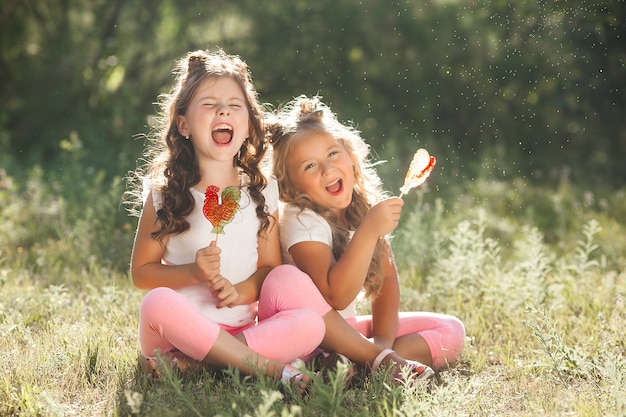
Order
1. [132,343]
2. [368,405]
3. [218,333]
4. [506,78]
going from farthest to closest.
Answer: [506,78] → [132,343] → [218,333] → [368,405]

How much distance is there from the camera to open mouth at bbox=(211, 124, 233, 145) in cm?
282

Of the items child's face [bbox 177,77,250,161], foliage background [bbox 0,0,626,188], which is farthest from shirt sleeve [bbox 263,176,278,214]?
foliage background [bbox 0,0,626,188]

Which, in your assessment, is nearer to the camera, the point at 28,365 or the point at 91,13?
the point at 28,365

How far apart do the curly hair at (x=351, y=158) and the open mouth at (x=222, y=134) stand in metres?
0.26

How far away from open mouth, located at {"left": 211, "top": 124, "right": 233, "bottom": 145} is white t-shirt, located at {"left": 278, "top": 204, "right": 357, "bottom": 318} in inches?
13.7

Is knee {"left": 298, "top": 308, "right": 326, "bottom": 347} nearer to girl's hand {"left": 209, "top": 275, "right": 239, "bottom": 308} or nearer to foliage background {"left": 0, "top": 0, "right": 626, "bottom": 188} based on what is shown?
girl's hand {"left": 209, "top": 275, "right": 239, "bottom": 308}

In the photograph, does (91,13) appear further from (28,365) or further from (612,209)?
(28,365)

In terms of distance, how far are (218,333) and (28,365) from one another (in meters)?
0.63

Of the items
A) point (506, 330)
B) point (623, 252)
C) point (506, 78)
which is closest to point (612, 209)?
point (623, 252)

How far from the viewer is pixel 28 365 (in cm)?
271

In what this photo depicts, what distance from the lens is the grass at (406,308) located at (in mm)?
2404

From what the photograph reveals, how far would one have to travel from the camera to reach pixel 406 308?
3580 millimetres

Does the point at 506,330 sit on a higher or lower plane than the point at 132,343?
higher

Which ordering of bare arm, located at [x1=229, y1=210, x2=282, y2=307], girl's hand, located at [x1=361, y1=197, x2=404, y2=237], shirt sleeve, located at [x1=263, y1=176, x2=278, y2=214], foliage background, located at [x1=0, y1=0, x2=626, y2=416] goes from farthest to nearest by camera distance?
shirt sleeve, located at [x1=263, y1=176, x2=278, y2=214]
bare arm, located at [x1=229, y1=210, x2=282, y2=307]
girl's hand, located at [x1=361, y1=197, x2=404, y2=237]
foliage background, located at [x1=0, y1=0, x2=626, y2=416]
